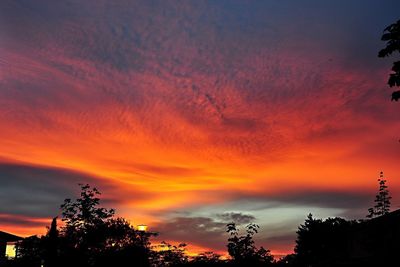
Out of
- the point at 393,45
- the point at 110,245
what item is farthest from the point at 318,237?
the point at 393,45

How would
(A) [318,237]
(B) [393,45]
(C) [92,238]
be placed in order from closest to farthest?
(B) [393,45]
(C) [92,238]
(A) [318,237]

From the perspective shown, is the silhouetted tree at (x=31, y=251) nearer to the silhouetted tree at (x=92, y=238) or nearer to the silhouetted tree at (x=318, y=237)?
the silhouetted tree at (x=92, y=238)

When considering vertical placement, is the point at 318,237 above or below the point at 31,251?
above

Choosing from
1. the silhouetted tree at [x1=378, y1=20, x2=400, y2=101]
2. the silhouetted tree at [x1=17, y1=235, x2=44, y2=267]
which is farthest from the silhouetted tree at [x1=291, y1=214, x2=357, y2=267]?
the silhouetted tree at [x1=378, y1=20, x2=400, y2=101]

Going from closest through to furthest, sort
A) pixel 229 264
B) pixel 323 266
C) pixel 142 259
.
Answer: pixel 323 266 < pixel 229 264 < pixel 142 259

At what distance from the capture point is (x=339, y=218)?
79.4 meters

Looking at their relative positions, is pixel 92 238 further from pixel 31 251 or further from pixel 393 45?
pixel 393 45

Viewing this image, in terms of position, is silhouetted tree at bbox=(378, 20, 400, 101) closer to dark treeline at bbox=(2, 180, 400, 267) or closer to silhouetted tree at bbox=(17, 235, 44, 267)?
dark treeline at bbox=(2, 180, 400, 267)

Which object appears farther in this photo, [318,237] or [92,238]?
[318,237]

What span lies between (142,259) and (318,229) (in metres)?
46.4

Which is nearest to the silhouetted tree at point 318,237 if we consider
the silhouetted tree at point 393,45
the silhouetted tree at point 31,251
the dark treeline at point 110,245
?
the dark treeline at point 110,245

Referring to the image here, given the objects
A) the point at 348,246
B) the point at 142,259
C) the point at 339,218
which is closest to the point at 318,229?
the point at 339,218

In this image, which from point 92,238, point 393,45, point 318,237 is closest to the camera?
point 393,45

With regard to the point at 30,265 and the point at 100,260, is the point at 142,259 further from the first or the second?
the point at 30,265
